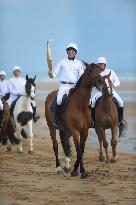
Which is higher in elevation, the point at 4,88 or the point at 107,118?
the point at 4,88

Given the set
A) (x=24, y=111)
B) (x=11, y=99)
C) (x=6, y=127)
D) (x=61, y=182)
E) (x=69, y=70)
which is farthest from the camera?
(x=11, y=99)

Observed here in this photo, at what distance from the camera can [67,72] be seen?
12.3 metres

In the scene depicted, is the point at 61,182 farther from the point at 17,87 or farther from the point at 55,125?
the point at 17,87

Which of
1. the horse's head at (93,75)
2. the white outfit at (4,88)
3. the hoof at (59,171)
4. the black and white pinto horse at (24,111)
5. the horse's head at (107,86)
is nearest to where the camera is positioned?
the horse's head at (93,75)

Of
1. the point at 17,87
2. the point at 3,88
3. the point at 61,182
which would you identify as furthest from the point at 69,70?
the point at 3,88

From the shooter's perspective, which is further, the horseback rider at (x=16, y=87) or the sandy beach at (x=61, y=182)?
the horseback rider at (x=16, y=87)

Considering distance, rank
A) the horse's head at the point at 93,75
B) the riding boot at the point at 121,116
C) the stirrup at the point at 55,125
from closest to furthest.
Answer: the horse's head at the point at 93,75, the stirrup at the point at 55,125, the riding boot at the point at 121,116

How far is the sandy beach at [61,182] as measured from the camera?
30.2ft

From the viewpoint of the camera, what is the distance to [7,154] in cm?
1644

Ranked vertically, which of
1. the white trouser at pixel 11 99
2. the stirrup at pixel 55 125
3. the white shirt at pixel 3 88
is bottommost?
the stirrup at pixel 55 125

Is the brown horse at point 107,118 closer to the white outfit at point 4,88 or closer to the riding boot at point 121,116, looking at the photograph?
the riding boot at point 121,116

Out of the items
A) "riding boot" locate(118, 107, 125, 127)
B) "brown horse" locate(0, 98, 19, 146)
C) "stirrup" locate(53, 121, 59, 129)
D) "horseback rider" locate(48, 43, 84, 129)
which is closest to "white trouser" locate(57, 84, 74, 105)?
"horseback rider" locate(48, 43, 84, 129)

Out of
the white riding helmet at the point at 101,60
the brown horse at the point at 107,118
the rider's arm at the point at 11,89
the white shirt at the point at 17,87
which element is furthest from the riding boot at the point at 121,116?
the rider's arm at the point at 11,89

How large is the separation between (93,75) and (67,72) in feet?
3.22
